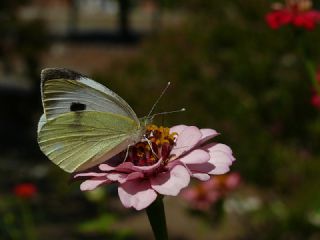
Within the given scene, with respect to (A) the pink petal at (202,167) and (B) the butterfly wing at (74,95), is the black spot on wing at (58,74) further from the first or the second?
(A) the pink petal at (202,167)

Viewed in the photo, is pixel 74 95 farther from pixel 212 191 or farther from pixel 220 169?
pixel 212 191

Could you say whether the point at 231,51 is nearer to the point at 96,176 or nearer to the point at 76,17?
the point at 96,176

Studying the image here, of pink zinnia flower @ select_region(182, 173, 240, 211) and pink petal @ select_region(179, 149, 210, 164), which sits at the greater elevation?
pink petal @ select_region(179, 149, 210, 164)

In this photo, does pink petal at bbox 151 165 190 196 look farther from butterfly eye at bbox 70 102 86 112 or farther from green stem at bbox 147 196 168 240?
butterfly eye at bbox 70 102 86 112

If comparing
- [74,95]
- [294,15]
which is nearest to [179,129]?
[74,95]

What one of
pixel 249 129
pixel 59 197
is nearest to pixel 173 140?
pixel 249 129

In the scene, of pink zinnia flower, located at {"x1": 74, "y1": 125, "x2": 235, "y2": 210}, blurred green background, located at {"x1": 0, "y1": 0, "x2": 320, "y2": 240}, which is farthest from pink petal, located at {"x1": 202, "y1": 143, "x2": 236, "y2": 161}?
blurred green background, located at {"x1": 0, "y1": 0, "x2": 320, "y2": 240}
